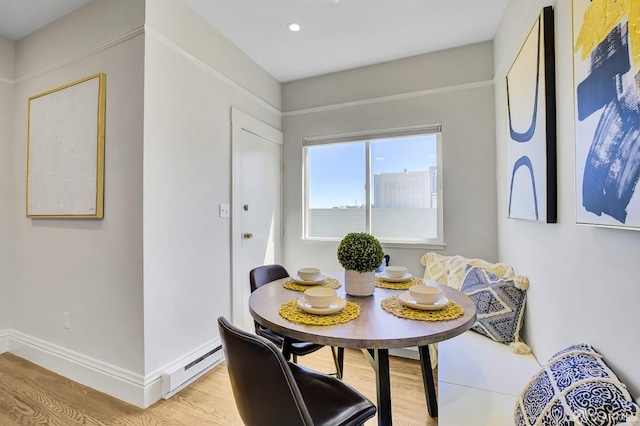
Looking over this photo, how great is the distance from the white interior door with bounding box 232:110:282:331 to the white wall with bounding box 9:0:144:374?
2.74ft

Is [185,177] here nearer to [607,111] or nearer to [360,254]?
[360,254]

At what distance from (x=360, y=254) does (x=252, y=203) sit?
Result: 5.55ft

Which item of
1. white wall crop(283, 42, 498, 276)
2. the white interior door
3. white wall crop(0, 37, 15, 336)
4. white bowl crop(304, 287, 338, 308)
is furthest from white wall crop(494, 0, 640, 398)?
white wall crop(0, 37, 15, 336)

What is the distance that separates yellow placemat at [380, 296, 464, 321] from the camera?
1112 millimetres

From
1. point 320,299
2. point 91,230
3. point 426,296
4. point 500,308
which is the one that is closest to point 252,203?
point 91,230

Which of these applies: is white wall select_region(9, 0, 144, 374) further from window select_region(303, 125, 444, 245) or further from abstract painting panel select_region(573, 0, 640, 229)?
abstract painting panel select_region(573, 0, 640, 229)

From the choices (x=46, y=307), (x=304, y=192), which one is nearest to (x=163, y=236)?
(x=46, y=307)

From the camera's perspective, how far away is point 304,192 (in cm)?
330

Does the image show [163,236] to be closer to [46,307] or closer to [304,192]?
[46,307]

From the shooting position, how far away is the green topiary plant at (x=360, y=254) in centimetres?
139

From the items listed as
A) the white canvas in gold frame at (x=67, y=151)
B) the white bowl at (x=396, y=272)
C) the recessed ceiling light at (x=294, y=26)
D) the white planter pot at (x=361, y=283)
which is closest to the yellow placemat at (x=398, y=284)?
the white bowl at (x=396, y=272)

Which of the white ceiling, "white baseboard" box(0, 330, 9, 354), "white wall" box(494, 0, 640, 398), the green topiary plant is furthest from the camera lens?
"white baseboard" box(0, 330, 9, 354)

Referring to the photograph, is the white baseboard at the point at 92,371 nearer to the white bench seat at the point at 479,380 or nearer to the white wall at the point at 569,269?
the white bench seat at the point at 479,380

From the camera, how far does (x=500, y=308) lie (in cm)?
182
